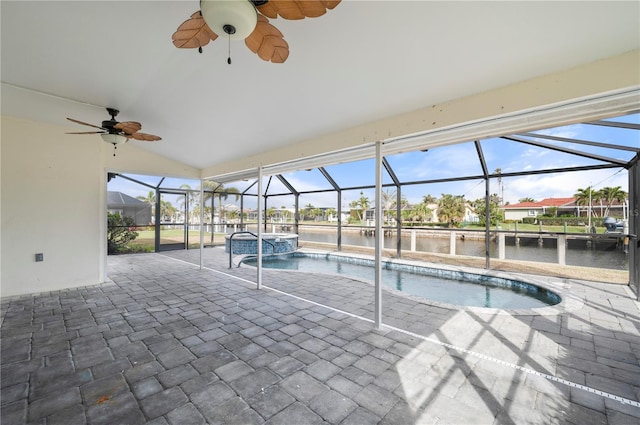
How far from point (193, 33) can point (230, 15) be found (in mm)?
476

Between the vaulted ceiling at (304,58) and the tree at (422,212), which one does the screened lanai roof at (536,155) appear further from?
the tree at (422,212)

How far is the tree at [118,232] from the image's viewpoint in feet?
27.6

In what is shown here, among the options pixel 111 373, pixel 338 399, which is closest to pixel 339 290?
pixel 338 399

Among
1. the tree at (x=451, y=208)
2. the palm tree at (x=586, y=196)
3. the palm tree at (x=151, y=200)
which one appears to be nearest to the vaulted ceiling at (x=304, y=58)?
the palm tree at (x=151, y=200)

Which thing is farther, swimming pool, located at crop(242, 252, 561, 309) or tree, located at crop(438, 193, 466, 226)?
tree, located at crop(438, 193, 466, 226)

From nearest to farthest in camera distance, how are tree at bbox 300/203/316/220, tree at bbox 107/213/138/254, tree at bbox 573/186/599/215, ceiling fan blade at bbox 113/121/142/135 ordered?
ceiling fan blade at bbox 113/121/142/135 < tree at bbox 573/186/599/215 < tree at bbox 107/213/138/254 < tree at bbox 300/203/316/220

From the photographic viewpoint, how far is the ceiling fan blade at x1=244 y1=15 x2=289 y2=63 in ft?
4.78

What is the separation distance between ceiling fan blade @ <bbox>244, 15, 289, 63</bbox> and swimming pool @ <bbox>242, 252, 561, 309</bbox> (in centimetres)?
432

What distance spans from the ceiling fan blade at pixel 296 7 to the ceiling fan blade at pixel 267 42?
6 cm

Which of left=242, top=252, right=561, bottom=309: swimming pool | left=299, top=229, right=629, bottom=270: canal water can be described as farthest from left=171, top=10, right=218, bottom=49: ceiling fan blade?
left=299, top=229, right=629, bottom=270: canal water

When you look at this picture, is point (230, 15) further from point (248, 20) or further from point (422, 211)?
point (422, 211)

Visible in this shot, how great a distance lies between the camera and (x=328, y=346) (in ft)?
8.45

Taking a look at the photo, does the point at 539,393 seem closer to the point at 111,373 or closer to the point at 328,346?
the point at 328,346

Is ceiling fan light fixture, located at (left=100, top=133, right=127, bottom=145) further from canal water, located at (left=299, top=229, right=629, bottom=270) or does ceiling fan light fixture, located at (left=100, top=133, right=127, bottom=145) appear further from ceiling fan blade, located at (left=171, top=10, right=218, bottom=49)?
canal water, located at (left=299, top=229, right=629, bottom=270)
